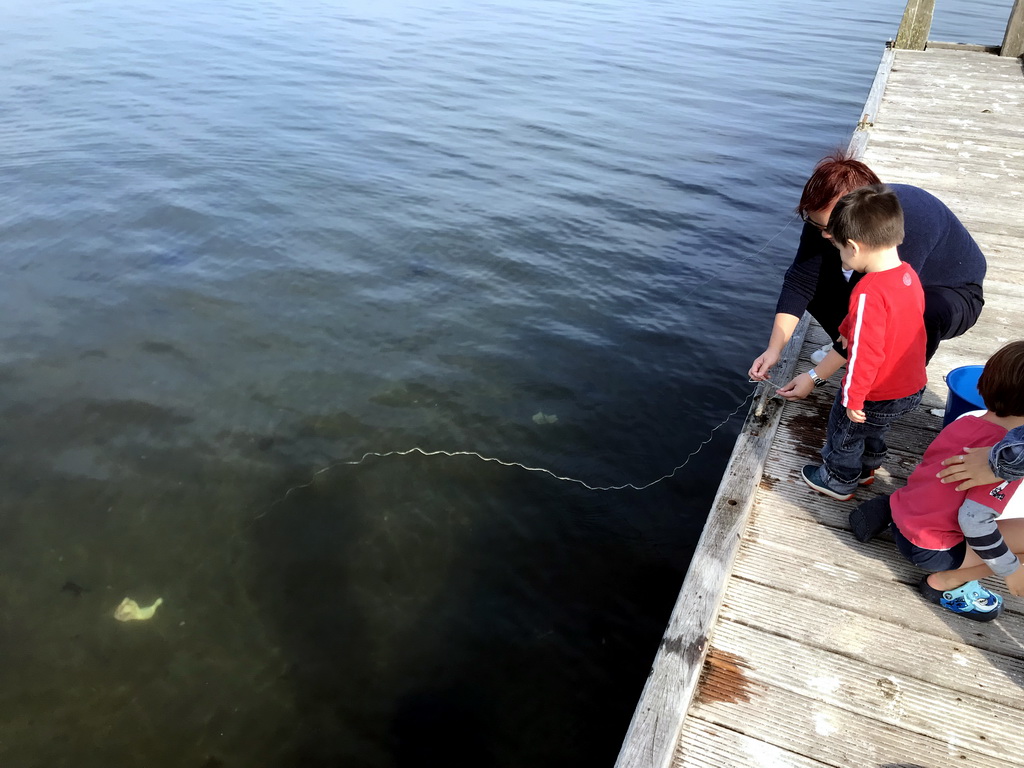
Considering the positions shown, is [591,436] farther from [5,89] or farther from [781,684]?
[5,89]

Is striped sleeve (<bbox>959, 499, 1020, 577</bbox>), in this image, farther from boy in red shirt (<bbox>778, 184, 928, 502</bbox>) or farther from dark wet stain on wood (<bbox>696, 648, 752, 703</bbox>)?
dark wet stain on wood (<bbox>696, 648, 752, 703</bbox>)

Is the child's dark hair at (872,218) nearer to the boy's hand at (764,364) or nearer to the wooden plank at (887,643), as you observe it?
the boy's hand at (764,364)

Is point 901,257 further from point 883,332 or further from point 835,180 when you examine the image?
point 883,332

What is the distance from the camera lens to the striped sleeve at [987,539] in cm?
250

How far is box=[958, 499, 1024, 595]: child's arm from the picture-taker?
2.50 metres

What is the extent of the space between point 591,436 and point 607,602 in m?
1.62

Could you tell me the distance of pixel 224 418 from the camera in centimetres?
562

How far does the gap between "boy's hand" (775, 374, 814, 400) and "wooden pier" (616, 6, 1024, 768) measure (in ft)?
0.49

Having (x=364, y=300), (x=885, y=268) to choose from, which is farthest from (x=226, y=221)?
(x=885, y=268)

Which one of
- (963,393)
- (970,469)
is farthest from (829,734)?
(963,393)

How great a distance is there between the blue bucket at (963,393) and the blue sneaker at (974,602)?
0.82m

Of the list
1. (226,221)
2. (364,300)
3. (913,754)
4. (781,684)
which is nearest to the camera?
(913,754)

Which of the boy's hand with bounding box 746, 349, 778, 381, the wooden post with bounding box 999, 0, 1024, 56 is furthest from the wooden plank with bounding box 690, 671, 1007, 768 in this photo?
the wooden post with bounding box 999, 0, 1024, 56

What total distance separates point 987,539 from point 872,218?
1.29 metres
